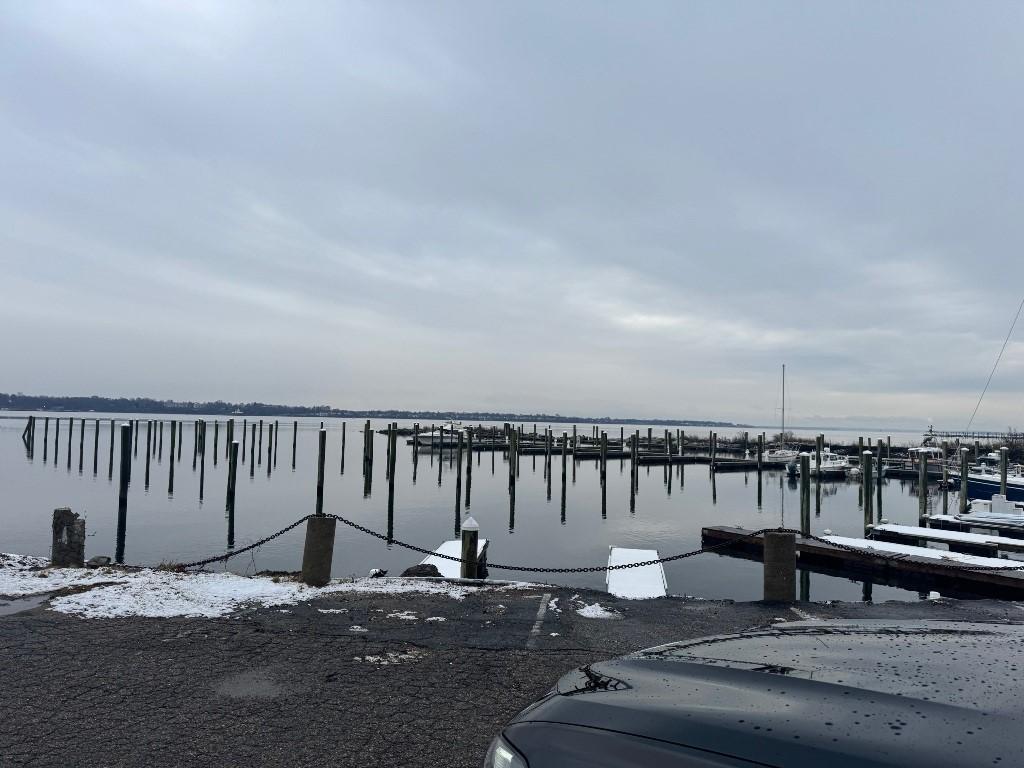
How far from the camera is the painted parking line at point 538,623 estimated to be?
654 centimetres

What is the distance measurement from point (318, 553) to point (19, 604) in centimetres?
345

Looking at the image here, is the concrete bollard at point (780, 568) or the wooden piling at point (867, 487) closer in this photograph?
the concrete bollard at point (780, 568)

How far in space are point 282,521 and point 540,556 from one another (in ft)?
41.2

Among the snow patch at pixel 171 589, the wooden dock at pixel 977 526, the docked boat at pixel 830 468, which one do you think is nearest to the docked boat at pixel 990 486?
the wooden dock at pixel 977 526

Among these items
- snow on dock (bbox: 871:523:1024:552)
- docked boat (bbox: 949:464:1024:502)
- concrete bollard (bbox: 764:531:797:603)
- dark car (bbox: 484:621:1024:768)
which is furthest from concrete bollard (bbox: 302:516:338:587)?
docked boat (bbox: 949:464:1024:502)

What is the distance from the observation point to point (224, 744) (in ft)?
14.1

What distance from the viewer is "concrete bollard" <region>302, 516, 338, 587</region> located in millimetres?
8859

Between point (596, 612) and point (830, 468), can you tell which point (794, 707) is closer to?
point (596, 612)

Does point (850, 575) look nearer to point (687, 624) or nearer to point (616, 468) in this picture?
point (687, 624)

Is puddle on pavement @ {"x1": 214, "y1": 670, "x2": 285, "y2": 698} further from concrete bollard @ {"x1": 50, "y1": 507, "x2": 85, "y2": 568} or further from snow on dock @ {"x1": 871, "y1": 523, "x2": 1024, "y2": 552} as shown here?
snow on dock @ {"x1": 871, "y1": 523, "x2": 1024, "y2": 552}

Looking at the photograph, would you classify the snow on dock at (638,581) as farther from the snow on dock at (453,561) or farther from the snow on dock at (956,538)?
the snow on dock at (956,538)

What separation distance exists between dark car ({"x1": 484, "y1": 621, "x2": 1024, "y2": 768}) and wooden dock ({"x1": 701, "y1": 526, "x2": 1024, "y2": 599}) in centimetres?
893

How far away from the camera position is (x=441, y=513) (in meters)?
30.8

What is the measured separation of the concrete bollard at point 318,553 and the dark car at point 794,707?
6.95 m
